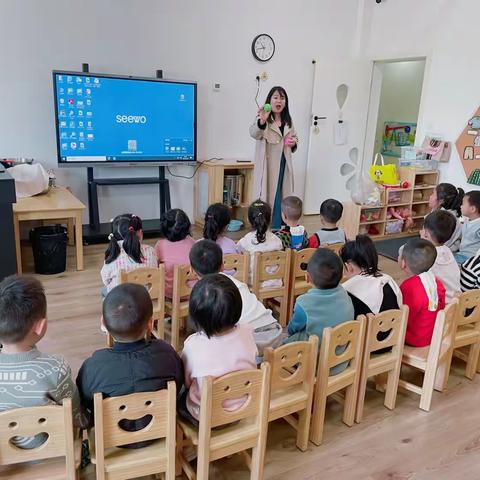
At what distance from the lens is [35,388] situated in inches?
54.5

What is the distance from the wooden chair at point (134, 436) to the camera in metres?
1.35

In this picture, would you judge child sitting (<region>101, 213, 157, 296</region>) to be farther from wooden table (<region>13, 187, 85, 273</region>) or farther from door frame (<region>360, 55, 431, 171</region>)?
door frame (<region>360, 55, 431, 171</region>)

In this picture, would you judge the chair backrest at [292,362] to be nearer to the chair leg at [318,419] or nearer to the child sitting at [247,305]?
the chair leg at [318,419]

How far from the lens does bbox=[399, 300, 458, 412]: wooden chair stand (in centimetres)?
213

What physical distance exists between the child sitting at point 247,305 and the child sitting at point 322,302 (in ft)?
0.43

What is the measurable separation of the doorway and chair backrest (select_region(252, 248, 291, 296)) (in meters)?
4.55

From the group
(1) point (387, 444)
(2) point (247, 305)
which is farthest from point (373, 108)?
(1) point (387, 444)

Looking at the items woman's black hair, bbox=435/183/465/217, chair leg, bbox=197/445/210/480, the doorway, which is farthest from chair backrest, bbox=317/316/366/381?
the doorway

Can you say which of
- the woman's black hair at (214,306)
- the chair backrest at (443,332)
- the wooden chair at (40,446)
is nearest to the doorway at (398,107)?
the chair backrest at (443,332)

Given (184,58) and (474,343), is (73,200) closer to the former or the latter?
(184,58)

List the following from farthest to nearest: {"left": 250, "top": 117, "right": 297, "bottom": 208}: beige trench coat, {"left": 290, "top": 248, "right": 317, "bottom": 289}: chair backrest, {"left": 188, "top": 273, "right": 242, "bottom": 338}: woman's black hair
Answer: {"left": 250, "top": 117, "right": 297, "bottom": 208}: beige trench coat, {"left": 290, "top": 248, "right": 317, "bottom": 289}: chair backrest, {"left": 188, "top": 273, "right": 242, "bottom": 338}: woman's black hair

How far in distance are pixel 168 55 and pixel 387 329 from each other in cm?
400

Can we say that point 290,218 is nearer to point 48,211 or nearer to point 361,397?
point 361,397

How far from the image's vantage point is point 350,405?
2.13m
